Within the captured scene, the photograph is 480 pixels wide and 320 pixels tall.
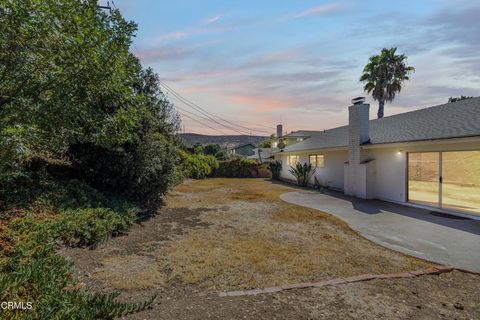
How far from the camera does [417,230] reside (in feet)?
24.0

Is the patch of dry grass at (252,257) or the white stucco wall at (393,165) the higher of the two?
the white stucco wall at (393,165)

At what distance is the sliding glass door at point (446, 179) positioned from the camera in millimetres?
9038

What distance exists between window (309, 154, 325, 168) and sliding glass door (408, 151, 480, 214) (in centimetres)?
744

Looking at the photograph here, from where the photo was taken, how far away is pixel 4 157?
146 inches

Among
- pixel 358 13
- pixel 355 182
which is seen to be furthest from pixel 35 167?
pixel 355 182

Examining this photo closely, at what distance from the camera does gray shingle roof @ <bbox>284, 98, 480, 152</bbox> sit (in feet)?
29.7

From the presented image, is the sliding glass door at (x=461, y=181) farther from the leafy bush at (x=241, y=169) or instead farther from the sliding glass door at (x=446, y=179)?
the leafy bush at (x=241, y=169)

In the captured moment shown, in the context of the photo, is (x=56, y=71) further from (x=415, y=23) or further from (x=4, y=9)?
→ (x=415, y=23)

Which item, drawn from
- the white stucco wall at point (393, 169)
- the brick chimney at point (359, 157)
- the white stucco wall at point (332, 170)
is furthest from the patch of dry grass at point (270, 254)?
the white stucco wall at point (332, 170)

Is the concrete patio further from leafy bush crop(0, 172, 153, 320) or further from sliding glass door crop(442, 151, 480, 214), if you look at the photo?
leafy bush crop(0, 172, 153, 320)

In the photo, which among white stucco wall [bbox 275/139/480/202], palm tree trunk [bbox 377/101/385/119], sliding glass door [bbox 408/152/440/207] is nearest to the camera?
white stucco wall [bbox 275/139/480/202]

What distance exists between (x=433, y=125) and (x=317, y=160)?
881 cm

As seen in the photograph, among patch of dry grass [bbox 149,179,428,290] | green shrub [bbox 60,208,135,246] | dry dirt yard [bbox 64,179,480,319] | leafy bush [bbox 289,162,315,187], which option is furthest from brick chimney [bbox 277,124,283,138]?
green shrub [bbox 60,208,135,246]

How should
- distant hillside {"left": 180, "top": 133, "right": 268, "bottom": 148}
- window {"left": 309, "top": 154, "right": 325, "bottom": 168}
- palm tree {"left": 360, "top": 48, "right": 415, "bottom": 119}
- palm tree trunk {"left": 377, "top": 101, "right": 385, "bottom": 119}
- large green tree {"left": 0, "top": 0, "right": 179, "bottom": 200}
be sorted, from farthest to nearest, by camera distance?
distant hillside {"left": 180, "top": 133, "right": 268, "bottom": 148} < palm tree trunk {"left": 377, "top": 101, "right": 385, "bottom": 119} < palm tree {"left": 360, "top": 48, "right": 415, "bottom": 119} < window {"left": 309, "top": 154, "right": 325, "bottom": 168} < large green tree {"left": 0, "top": 0, "right": 179, "bottom": 200}
